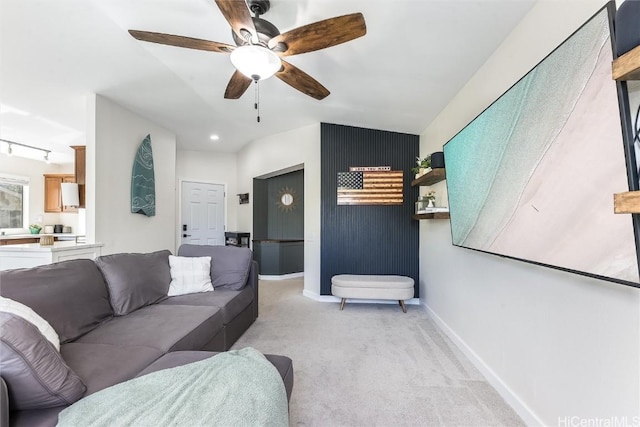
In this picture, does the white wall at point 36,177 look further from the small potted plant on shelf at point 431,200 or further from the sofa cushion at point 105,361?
the small potted plant on shelf at point 431,200

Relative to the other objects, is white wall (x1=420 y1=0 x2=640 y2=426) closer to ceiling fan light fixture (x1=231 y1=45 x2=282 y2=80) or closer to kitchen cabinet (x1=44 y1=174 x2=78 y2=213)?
ceiling fan light fixture (x1=231 y1=45 x2=282 y2=80)

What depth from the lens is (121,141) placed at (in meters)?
3.66

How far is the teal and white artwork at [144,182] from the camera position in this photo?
3.84 meters

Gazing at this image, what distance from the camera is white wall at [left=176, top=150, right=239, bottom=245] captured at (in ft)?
19.6

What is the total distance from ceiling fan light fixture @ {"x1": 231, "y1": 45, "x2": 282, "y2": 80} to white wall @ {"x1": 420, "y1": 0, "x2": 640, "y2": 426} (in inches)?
61.1

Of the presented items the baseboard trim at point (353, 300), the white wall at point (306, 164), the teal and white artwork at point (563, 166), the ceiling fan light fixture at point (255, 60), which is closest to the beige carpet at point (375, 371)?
the baseboard trim at point (353, 300)

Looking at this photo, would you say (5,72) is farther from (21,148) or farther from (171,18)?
(21,148)

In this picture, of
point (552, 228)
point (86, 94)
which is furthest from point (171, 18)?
point (552, 228)

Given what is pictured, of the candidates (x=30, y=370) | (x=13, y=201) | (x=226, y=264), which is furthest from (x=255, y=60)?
(x=13, y=201)

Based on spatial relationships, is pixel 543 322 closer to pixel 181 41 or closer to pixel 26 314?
pixel 26 314

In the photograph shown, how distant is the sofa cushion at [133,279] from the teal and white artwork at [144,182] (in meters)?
1.54

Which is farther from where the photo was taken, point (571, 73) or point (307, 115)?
point (307, 115)

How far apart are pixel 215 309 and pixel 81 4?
7.99ft

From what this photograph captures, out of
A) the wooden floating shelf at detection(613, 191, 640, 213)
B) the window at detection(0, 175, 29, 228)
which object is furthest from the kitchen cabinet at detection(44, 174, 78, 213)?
the wooden floating shelf at detection(613, 191, 640, 213)
